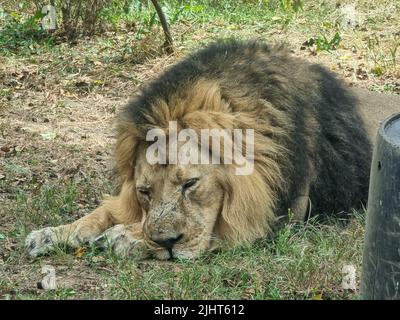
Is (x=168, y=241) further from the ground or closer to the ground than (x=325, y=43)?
closer to the ground

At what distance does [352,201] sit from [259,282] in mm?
1561

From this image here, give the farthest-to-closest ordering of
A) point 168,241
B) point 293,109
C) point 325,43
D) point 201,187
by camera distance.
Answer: point 325,43 → point 293,109 → point 201,187 → point 168,241

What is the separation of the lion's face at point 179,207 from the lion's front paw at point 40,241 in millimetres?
567

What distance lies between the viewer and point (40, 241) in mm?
5238

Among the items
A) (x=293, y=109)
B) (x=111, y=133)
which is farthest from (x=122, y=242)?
Result: (x=111, y=133)

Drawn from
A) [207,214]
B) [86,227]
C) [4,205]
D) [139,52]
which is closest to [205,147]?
[207,214]

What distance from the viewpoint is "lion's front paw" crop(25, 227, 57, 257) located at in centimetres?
518

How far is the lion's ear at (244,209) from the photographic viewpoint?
5.13 meters

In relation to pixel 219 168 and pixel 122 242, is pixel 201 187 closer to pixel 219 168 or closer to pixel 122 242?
pixel 219 168

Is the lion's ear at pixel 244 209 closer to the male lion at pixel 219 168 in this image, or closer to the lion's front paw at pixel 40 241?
the male lion at pixel 219 168

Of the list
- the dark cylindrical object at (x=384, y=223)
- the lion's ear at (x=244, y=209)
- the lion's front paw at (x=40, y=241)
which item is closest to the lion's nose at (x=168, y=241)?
the lion's ear at (x=244, y=209)

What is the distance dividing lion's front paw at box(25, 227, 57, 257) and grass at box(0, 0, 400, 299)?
6 cm

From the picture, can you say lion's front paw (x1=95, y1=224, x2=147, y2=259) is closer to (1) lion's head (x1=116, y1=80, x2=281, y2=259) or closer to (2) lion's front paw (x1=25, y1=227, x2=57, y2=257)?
(1) lion's head (x1=116, y1=80, x2=281, y2=259)

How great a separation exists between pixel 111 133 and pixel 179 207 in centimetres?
283
